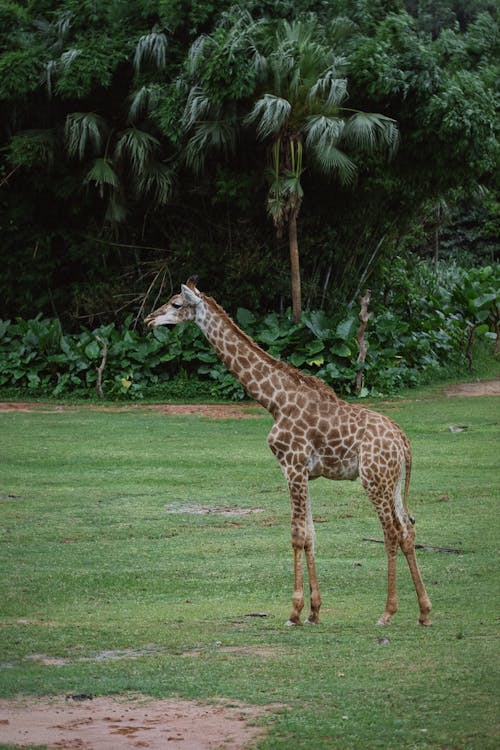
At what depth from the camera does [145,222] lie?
2559cm

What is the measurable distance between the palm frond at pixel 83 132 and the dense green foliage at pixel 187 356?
346 centimetres

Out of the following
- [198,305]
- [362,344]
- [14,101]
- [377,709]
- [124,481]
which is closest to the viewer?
[377,709]

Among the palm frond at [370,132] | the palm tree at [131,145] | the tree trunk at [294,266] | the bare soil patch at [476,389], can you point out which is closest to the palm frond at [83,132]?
the palm tree at [131,145]

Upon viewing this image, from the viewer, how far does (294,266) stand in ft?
76.9

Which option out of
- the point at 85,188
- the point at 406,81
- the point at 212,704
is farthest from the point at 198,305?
the point at 85,188

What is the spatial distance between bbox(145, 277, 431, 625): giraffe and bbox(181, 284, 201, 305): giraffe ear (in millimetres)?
392

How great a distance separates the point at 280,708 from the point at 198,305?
12.6 ft

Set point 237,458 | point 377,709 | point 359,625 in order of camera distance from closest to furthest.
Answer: point 377,709 < point 359,625 < point 237,458

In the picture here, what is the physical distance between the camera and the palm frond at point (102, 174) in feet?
75.7

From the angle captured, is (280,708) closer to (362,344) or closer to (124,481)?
(124,481)

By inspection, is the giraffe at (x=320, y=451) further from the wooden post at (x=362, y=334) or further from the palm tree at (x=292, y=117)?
the palm tree at (x=292, y=117)

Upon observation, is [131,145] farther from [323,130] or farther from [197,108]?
[323,130]

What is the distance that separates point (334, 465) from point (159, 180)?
15518 millimetres

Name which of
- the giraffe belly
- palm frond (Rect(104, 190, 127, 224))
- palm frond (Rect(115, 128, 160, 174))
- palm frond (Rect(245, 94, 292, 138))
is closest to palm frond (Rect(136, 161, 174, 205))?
palm frond (Rect(115, 128, 160, 174))
